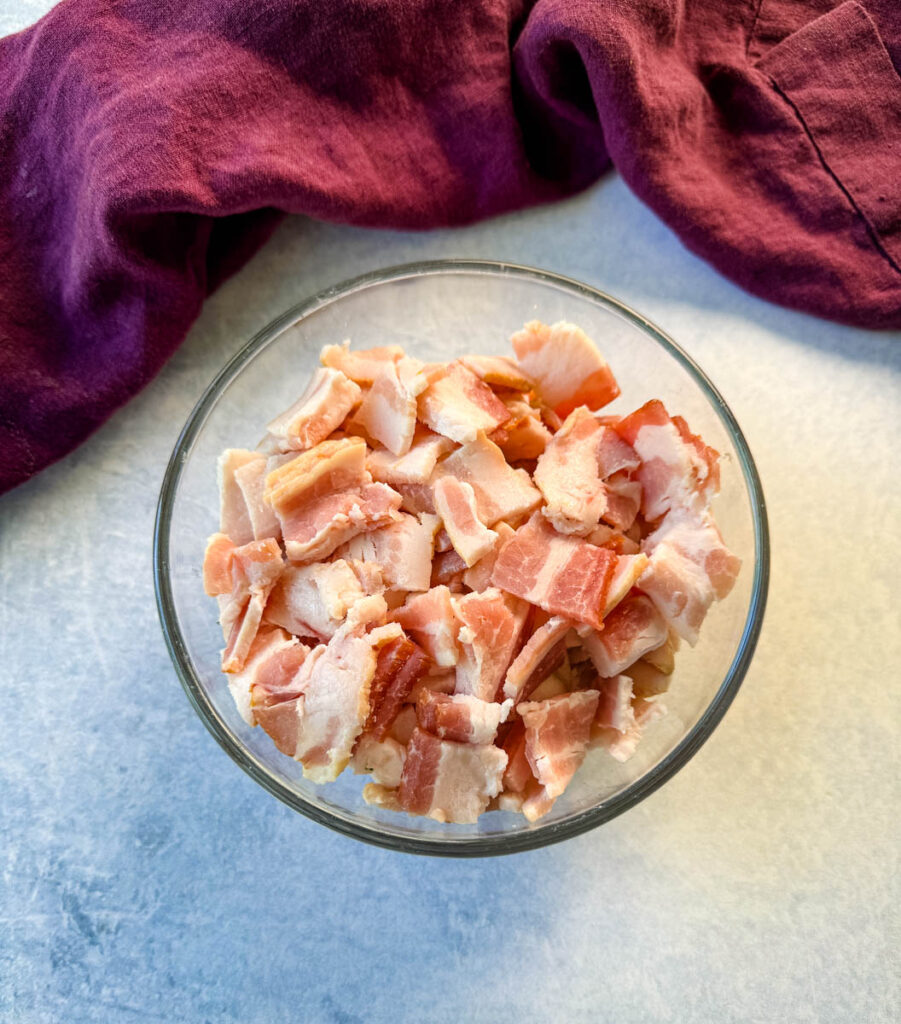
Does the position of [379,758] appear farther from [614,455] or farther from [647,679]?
[614,455]

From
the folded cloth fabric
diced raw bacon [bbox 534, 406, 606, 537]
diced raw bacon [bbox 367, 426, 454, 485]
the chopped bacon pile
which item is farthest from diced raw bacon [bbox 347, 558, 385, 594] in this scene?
the folded cloth fabric

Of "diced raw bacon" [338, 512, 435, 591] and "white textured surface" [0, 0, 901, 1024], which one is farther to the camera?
"white textured surface" [0, 0, 901, 1024]

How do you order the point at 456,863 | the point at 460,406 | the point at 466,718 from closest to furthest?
1. the point at 466,718
2. the point at 460,406
3. the point at 456,863

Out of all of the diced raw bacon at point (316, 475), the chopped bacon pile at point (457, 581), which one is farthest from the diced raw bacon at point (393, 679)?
the diced raw bacon at point (316, 475)

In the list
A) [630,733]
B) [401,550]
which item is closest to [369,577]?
[401,550]

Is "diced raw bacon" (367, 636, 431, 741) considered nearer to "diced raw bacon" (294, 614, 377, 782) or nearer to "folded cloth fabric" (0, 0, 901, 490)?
"diced raw bacon" (294, 614, 377, 782)

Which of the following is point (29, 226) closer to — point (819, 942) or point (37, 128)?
point (37, 128)

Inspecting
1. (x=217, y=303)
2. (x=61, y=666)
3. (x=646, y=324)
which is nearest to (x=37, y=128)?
(x=217, y=303)
